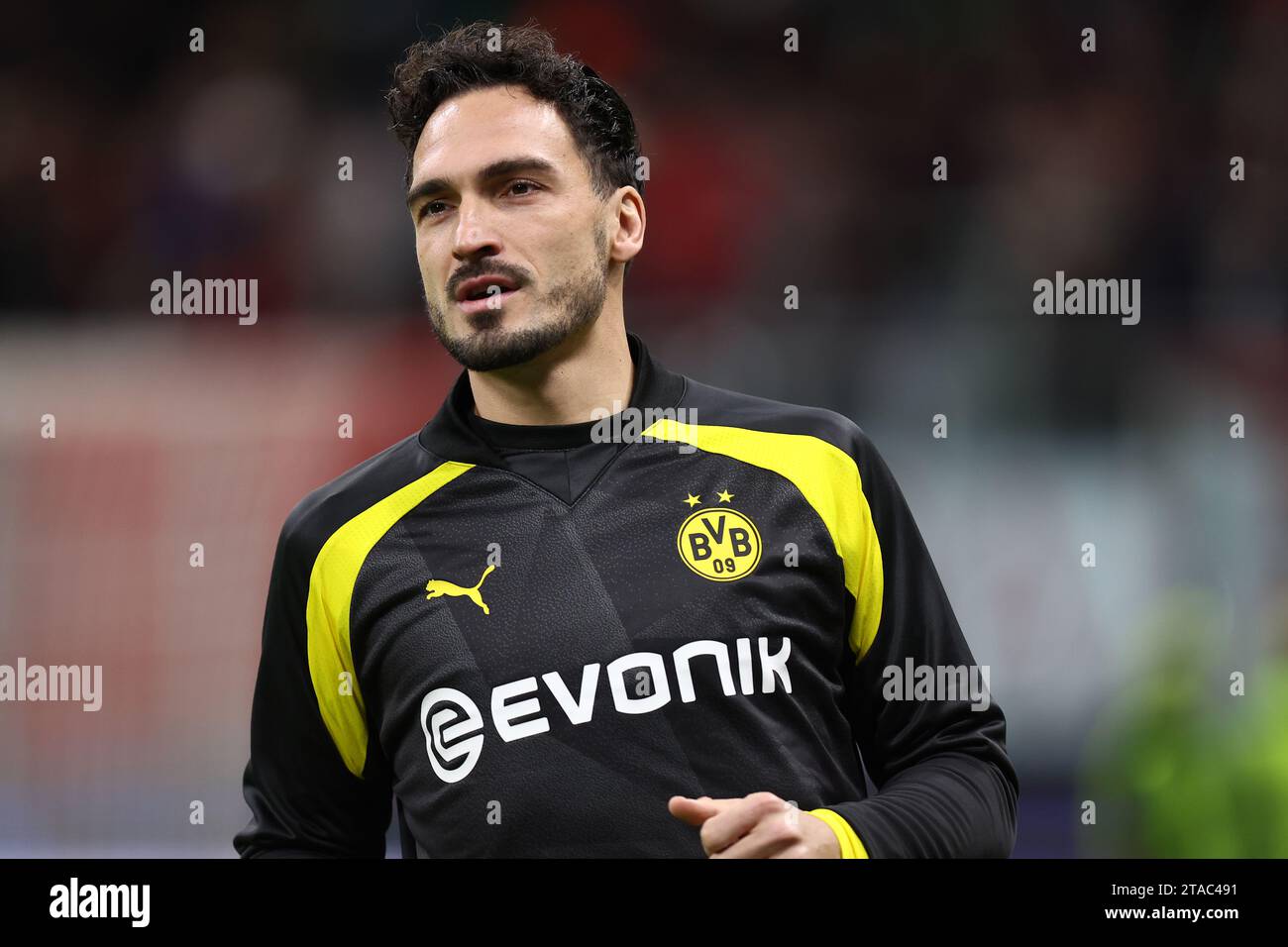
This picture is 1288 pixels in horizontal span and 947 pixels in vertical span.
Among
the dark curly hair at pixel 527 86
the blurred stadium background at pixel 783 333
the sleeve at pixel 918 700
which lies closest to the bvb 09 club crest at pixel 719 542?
the sleeve at pixel 918 700

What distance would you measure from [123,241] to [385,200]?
3.27 ft

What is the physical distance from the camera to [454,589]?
7.18 ft

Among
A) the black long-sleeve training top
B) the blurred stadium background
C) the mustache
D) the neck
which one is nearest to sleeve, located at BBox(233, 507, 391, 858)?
the black long-sleeve training top

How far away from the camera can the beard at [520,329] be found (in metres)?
2.21

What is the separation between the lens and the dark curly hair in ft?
7.72

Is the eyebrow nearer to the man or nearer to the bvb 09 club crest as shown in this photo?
the man

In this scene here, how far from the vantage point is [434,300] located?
2266 mm

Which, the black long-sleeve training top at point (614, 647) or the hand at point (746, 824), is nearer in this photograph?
the hand at point (746, 824)

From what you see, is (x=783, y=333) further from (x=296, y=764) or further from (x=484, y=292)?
(x=296, y=764)

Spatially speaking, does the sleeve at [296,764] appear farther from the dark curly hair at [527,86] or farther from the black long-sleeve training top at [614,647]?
the dark curly hair at [527,86]

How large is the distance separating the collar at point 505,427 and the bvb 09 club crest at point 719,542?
224mm

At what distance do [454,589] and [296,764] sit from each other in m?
0.44

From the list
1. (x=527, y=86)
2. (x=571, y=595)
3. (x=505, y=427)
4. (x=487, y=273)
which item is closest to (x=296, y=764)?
(x=571, y=595)
